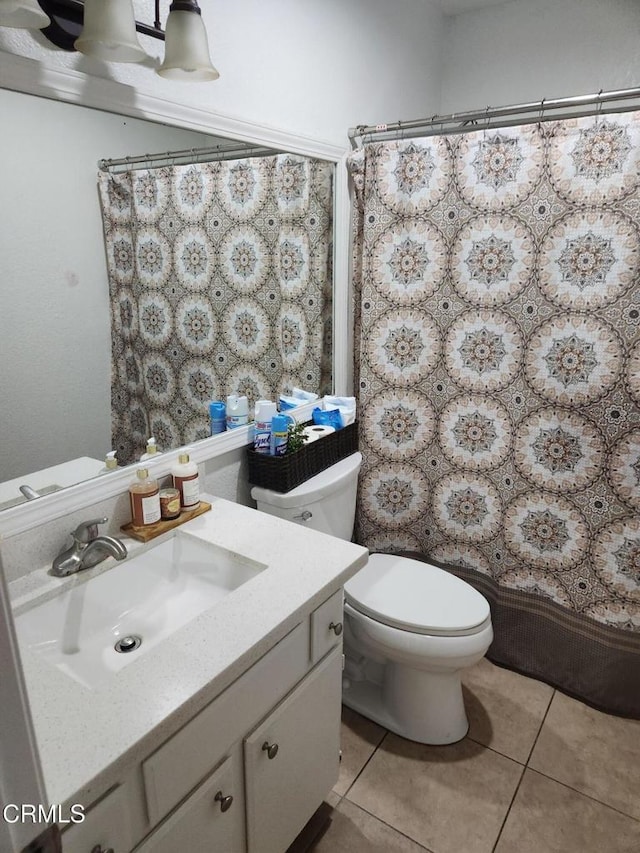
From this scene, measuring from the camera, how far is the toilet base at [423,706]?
176 cm

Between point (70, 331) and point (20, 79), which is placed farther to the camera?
point (70, 331)

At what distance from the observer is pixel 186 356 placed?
1577mm

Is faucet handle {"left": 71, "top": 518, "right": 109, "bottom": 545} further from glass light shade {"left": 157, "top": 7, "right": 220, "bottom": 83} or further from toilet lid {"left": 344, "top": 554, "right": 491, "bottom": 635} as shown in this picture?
glass light shade {"left": 157, "top": 7, "right": 220, "bottom": 83}

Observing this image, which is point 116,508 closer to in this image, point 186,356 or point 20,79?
point 186,356

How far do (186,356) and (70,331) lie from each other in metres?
0.40

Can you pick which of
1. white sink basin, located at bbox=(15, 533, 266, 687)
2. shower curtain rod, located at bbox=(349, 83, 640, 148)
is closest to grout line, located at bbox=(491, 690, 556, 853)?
white sink basin, located at bbox=(15, 533, 266, 687)

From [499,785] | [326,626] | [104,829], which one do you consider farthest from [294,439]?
[499,785]

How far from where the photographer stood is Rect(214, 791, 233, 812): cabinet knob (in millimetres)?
1019

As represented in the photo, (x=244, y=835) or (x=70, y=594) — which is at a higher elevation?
(x=70, y=594)

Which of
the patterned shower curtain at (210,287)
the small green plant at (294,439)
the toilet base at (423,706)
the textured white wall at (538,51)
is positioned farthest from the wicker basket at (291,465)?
the textured white wall at (538,51)

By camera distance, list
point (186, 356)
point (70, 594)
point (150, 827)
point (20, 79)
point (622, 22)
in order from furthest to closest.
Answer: point (622, 22) → point (186, 356) → point (70, 594) → point (20, 79) → point (150, 827)

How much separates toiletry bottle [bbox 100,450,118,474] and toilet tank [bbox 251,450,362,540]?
479mm

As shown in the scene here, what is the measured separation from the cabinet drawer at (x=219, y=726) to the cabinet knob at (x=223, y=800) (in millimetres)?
65

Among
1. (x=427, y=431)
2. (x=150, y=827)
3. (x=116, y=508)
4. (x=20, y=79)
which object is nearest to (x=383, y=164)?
(x=427, y=431)
